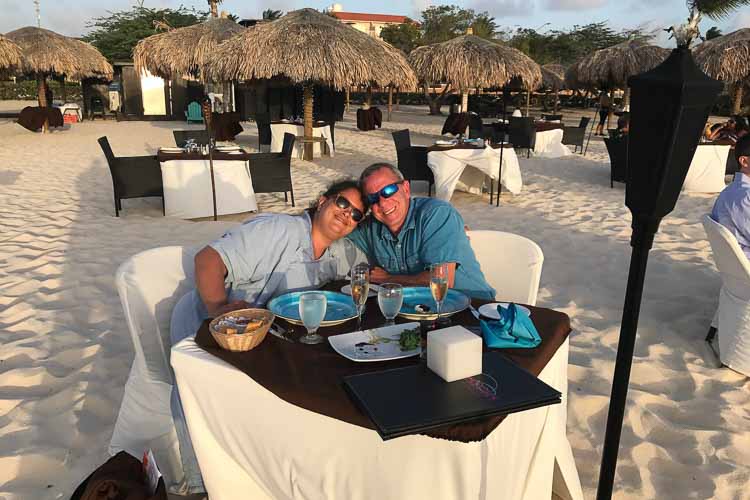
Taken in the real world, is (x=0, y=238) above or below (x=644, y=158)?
below

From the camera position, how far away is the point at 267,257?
2.17 metres

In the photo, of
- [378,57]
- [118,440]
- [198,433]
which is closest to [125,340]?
[118,440]

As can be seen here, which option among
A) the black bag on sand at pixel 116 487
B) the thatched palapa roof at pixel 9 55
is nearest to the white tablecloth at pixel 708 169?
the black bag on sand at pixel 116 487

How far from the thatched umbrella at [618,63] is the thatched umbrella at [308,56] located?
7971 mm

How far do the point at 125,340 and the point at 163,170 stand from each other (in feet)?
11.0

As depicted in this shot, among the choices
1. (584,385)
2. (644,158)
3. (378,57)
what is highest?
(378,57)

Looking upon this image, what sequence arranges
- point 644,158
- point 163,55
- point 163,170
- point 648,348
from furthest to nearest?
1. point 163,55
2. point 163,170
3. point 648,348
4. point 644,158

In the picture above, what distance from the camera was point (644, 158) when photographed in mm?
1091

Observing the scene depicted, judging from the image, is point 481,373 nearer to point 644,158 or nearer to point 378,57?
point 644,158

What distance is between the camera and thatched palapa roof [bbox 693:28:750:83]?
Result: 12.0m

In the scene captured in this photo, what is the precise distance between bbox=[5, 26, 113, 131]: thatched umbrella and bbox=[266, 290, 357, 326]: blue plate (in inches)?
670

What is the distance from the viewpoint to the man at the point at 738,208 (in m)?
3.14

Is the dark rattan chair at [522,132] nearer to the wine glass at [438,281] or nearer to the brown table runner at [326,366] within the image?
the brown table runner at [326,366]

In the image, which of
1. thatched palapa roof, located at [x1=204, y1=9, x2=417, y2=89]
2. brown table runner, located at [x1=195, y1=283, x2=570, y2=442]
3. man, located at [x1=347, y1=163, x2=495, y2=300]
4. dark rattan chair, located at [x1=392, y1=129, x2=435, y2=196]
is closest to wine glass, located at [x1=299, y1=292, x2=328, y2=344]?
brown table runner, located at [x1=195, y1=283, x2=570, y2=442]
